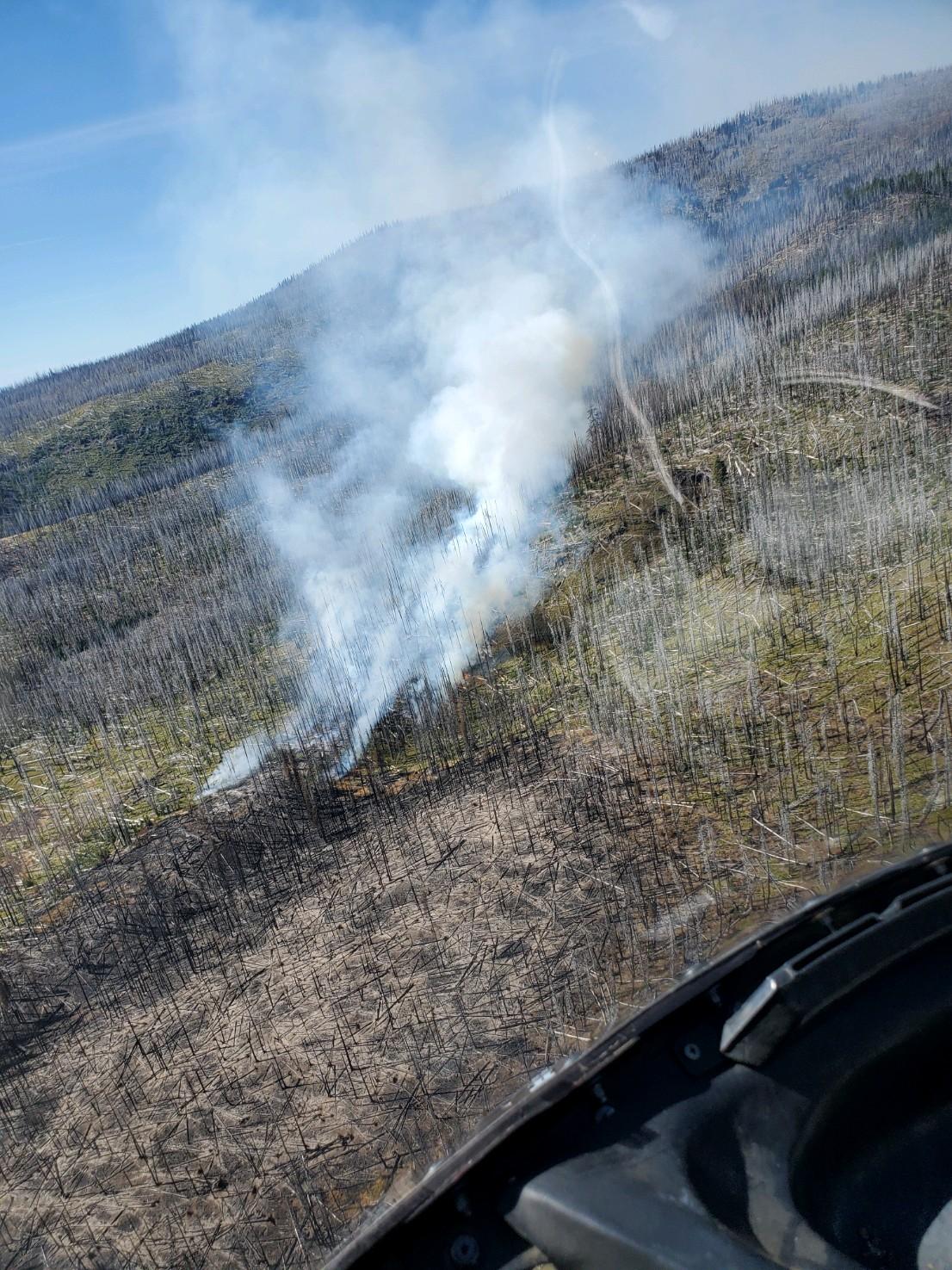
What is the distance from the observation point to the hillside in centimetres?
580

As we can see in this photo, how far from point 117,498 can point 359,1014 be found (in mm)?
32220

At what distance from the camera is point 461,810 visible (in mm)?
9172

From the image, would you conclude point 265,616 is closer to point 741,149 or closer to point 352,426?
point 352,426

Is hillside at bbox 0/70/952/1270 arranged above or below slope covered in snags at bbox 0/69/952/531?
below

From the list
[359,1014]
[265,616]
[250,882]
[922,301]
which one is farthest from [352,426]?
[359,1014]

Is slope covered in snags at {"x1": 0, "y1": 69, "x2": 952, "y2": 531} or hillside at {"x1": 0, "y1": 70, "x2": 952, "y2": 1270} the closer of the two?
hillside at {"x1": 0, "y1": 70, "x2": 952, "y2": 1270}

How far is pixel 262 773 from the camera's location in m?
11.2

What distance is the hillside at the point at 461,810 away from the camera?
229 inches

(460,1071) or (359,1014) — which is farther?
(359,1014)

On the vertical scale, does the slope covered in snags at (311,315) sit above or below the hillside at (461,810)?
above

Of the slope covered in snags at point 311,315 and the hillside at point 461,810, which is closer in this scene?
the hillside at point 461,810

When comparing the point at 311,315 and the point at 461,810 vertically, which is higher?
the point at 311,315

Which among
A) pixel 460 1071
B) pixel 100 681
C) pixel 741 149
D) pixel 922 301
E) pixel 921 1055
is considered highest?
pixel 741 149

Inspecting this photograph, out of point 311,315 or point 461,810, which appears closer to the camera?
point 461,810
